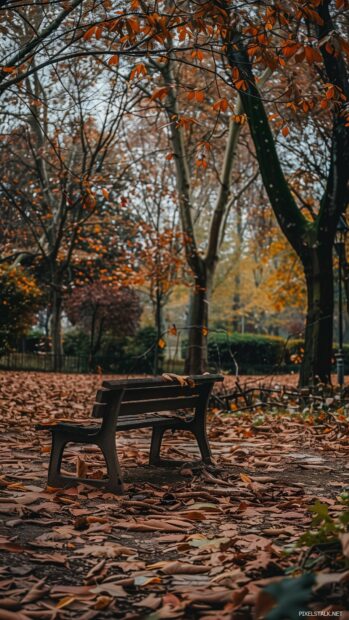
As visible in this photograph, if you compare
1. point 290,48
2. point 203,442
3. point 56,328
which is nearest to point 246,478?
point 203,442

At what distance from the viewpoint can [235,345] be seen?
106 feet

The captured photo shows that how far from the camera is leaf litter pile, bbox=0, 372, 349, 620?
3055 millimetres

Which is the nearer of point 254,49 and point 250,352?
point 254,49

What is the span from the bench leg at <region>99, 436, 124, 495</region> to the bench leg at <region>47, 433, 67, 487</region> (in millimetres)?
379

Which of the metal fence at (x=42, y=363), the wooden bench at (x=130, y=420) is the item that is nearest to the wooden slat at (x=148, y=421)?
the wooden bench at (x=130, y=420)

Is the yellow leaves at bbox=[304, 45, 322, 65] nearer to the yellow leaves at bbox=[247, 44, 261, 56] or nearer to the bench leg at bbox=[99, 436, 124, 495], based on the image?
the yellow leaves at bbox=[247, 44, 261, 56]

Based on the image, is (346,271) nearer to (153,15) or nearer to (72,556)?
(153,15)

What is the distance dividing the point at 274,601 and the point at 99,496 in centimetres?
326

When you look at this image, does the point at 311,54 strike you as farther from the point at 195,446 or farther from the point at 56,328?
the point at 56,328

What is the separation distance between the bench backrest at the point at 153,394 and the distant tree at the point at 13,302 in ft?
44.8

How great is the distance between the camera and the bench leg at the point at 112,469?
18.6 ft

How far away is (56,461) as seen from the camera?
233 inches

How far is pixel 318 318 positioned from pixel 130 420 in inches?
269

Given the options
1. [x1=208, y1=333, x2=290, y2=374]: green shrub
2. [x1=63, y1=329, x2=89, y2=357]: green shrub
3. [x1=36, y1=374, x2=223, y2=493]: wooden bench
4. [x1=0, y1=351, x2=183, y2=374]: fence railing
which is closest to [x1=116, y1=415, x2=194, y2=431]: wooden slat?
[x1=36, y1=374, x2=223, y2=493]: wooden bench
